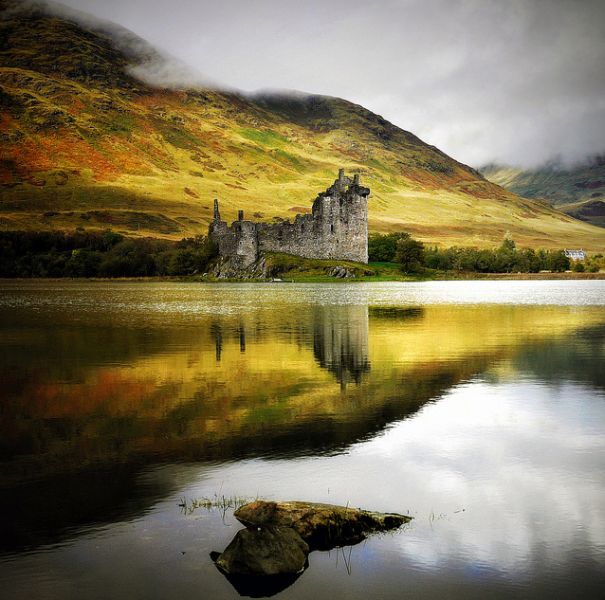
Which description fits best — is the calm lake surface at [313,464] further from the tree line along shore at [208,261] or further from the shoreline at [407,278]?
the tree line along shore at [208,261]

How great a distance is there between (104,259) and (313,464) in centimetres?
11770

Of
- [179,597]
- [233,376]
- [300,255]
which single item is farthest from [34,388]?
[300,255]

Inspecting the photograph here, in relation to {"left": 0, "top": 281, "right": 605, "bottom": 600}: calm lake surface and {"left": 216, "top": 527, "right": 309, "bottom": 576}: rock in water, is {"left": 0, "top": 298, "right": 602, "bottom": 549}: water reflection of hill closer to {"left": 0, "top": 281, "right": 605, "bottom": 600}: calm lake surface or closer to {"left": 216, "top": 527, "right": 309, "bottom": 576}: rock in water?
{"left": 0, "top": 281, "right": 605, "bottom": 600}: calm lake surface

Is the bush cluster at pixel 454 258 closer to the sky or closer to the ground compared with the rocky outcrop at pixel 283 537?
closer to the sky

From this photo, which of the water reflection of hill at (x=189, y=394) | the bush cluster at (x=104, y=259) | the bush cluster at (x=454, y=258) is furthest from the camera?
the bush cluster at (x=104, y=259)

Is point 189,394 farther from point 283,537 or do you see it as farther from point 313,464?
point 283,537

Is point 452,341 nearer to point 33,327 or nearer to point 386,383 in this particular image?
point 386,383

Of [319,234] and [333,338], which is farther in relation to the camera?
[319,234]

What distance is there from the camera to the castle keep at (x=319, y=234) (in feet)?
350

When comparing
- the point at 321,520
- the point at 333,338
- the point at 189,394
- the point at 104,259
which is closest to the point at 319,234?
the point at 104,259

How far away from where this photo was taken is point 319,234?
107 m

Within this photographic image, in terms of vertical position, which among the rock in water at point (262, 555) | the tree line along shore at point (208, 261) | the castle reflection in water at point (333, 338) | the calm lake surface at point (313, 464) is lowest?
the castle reflection in water at point (333, 338)

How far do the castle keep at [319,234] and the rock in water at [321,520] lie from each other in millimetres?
99821

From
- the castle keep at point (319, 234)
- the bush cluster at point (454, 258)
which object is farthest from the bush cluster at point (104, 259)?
the bush cluster at point (454, 258)
